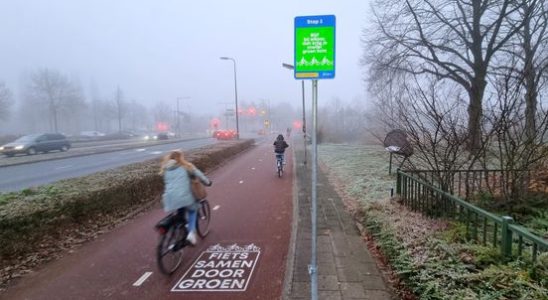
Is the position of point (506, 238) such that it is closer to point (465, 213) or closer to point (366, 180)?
point (465, 213)

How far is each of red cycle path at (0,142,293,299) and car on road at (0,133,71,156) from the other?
23520mm

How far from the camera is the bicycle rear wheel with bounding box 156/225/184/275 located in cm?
520

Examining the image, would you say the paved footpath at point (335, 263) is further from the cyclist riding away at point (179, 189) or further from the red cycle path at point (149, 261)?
the cyclist riding away at point (179, 189)

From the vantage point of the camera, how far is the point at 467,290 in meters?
3.80

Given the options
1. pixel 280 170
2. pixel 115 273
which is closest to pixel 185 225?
pixel 115 273

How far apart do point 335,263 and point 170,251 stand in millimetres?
2242

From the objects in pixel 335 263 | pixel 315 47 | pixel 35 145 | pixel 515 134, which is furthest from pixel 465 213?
pixel 35 145

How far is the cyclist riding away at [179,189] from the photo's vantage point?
576 centimetres

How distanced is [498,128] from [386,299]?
4337mm

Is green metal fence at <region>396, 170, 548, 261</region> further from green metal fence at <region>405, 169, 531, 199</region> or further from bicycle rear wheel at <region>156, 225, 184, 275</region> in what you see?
bicycle rear wheel at <region>156, 225, 184, 275</region>

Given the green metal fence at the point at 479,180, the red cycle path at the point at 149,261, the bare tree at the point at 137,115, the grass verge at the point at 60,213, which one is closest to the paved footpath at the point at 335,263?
the red cycle path at the point at 149,261

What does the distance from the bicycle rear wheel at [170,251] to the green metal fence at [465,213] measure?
12.8ft

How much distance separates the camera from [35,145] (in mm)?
28781

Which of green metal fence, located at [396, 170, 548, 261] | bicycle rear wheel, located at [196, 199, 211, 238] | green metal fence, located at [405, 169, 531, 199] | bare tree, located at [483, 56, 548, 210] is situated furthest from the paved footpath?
bare tree, located at [483, 56, 548, 210]
